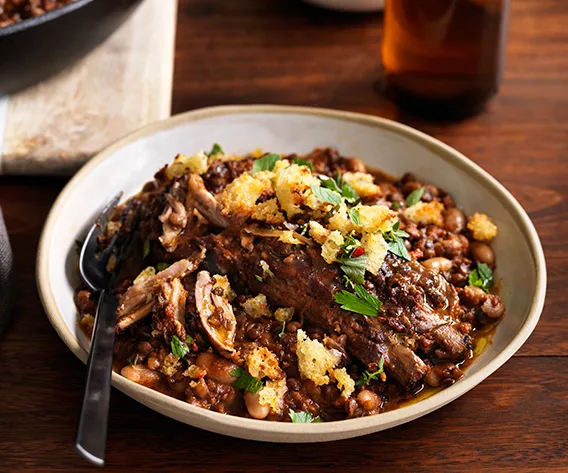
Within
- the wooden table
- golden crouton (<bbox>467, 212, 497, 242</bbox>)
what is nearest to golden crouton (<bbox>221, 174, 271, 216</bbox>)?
the wooden table

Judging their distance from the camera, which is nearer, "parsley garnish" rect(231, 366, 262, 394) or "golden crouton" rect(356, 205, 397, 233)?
"parsley garnish" rect(231, 366, 262, 394)

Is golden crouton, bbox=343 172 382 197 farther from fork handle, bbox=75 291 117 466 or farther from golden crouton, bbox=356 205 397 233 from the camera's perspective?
fork handle, bbox=75 291 117 466

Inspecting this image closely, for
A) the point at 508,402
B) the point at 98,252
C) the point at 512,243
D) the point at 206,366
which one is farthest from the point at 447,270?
the point at 98,252

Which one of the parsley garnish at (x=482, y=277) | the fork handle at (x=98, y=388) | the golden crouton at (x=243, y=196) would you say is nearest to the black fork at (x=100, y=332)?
the fork handle at (x=98, y=388)

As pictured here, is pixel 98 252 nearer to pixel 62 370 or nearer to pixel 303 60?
pixel 62 370

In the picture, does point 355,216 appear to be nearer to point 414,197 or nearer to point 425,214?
point 425,214

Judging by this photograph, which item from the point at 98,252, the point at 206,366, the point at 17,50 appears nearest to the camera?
the point at 206,366

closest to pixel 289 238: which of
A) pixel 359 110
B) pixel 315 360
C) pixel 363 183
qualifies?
pixel 315 360
